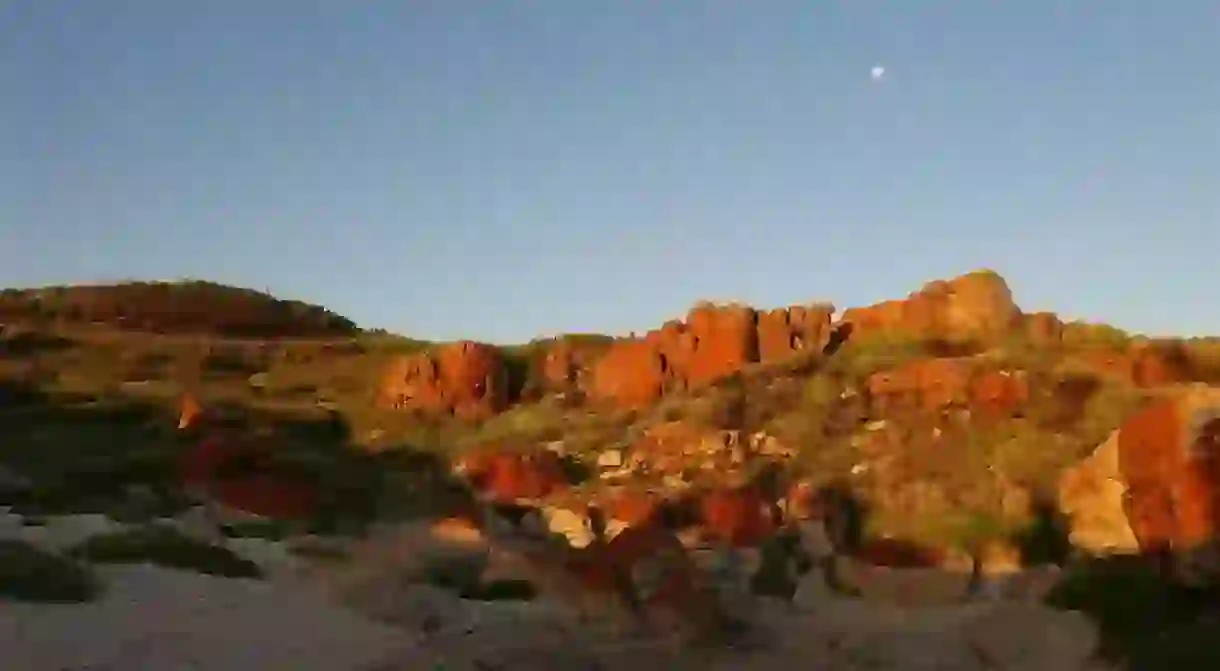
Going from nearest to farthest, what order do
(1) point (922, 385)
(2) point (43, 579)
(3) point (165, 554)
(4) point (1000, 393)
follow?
(2) point (43, 579) → (3) point (165, 554) → (4) point (1000, 393) → (1) point (922, 385)

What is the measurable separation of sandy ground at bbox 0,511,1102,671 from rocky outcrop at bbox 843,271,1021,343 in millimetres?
17607

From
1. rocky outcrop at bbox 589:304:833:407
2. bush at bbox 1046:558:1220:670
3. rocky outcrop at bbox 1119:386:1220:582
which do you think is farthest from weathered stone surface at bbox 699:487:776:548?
rocky outcrop at bbox 589:304:833:407

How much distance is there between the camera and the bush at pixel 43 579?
12.1m

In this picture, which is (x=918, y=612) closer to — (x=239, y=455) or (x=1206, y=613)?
(x=1206, y=613)

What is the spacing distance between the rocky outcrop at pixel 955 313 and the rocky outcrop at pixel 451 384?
11.7 meters

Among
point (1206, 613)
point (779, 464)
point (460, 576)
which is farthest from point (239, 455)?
point (1206, 613)

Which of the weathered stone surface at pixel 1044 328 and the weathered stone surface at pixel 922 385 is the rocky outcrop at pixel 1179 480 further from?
the weathered stone surface at pixel 1044 328

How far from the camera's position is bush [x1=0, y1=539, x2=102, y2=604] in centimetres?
1208

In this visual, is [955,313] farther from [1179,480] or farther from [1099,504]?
[1179,480]

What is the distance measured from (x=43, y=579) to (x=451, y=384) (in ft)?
79.2

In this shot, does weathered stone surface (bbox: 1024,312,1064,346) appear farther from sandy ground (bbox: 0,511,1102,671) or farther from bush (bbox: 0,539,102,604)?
bush (bbox: 0,539,102,604)

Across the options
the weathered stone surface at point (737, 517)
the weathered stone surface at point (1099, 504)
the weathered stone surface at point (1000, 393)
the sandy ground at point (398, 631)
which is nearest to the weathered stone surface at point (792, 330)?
the weathered stone surface at point (1000, 393)

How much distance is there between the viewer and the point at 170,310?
51438 mm

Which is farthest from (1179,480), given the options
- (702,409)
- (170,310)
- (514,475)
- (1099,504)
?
(170,310)
